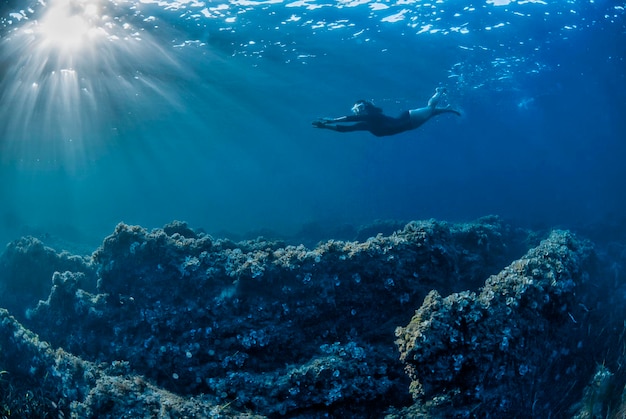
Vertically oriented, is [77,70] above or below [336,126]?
below

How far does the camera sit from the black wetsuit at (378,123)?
9736 mm

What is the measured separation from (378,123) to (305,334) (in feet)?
22.4

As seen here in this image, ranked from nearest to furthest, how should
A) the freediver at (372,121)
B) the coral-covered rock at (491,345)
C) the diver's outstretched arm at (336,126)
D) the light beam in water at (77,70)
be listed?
the coral-covered rock at (491,345), the diver's outstretched arm at (336,126), the freediver at (372,121), the light beam in water at (77,70)

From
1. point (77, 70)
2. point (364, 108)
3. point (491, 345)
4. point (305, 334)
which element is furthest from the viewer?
point (77, 70)

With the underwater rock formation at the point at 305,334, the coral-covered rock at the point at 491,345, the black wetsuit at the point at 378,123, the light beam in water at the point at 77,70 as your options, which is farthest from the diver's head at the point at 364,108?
the light beam in water at the point at 77,70

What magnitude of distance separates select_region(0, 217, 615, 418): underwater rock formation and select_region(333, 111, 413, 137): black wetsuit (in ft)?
13.7

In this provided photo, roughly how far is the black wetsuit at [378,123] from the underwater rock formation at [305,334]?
418 centimetres

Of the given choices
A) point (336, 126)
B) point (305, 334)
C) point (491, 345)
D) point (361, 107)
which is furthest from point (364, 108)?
point (491, 345)

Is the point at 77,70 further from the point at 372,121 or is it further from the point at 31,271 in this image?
the point at 372,121

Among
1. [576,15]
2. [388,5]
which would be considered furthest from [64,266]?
[576,15]

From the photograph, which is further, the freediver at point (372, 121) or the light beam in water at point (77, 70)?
the light beam in water at point (77, 70)

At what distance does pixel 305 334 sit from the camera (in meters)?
5.36

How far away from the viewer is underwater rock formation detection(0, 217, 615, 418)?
407cm

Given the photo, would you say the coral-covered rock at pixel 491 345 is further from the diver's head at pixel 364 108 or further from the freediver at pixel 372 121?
the diver's head at pixel 364 108
